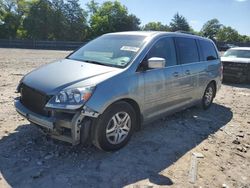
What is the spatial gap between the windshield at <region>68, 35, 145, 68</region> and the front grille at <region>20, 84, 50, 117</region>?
116cm

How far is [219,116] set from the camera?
23.1ft

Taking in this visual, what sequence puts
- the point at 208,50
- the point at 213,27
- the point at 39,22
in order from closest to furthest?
the point at 208,50
the point at 39,22
the point at 213,27

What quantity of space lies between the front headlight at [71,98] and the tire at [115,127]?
38 cm

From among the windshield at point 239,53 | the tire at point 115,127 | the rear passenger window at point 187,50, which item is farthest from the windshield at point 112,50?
the windshield at point 239,53

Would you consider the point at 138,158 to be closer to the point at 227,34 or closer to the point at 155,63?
the point at 155,63

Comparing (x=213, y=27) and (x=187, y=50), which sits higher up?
(x=213, y=27)

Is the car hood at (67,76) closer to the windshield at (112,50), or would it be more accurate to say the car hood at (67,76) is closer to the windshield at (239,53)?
the windshield at (112,50)

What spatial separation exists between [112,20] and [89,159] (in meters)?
61.6

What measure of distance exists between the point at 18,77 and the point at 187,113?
6.51m

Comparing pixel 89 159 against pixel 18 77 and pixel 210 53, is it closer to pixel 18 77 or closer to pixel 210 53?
pixel 210 53

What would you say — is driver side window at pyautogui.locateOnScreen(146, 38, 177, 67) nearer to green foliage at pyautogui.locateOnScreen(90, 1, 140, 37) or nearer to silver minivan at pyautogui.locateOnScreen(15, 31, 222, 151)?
silver minivan at pyautogui.locateOnScreen(15, 31, 222, 151)

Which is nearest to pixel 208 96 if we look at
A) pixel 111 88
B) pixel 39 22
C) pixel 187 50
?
pixel 187 50

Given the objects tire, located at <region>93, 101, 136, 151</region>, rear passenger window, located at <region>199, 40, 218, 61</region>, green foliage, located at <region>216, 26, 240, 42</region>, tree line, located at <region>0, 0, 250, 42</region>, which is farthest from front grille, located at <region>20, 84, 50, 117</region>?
green foliage, located at <region>216, 26, 240, 42</region>

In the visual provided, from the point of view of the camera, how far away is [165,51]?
216 inches
